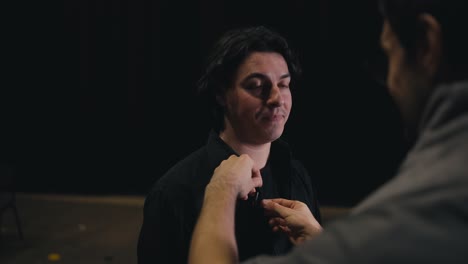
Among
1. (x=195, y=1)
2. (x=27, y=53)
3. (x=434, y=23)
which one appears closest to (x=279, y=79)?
(x=434, y=23)

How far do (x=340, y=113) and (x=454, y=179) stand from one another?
479 cm

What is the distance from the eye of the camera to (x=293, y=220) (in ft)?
4.47

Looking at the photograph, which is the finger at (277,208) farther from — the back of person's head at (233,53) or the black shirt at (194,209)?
the back of person's head at (233,53)

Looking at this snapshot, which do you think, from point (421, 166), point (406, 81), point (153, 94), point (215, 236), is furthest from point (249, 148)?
point (153, 94)

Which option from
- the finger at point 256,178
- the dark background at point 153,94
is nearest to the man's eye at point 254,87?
the finger at point 256,178

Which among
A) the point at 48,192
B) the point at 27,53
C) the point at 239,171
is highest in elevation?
the point at 239,171

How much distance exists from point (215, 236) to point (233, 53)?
761 millimetres

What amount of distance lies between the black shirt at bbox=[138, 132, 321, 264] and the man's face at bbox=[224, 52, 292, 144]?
0.37 ft

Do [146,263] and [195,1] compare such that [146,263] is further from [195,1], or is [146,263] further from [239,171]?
[195,1]

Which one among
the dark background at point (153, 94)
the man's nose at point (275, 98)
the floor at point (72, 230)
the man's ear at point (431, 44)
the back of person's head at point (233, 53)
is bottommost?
the floor at point (72, 230)

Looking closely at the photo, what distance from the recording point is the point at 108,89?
5988 millimetres

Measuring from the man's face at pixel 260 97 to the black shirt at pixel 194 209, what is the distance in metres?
0.11

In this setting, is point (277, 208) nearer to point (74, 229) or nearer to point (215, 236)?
point (215, 236)

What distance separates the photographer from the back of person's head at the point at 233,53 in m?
1.62
